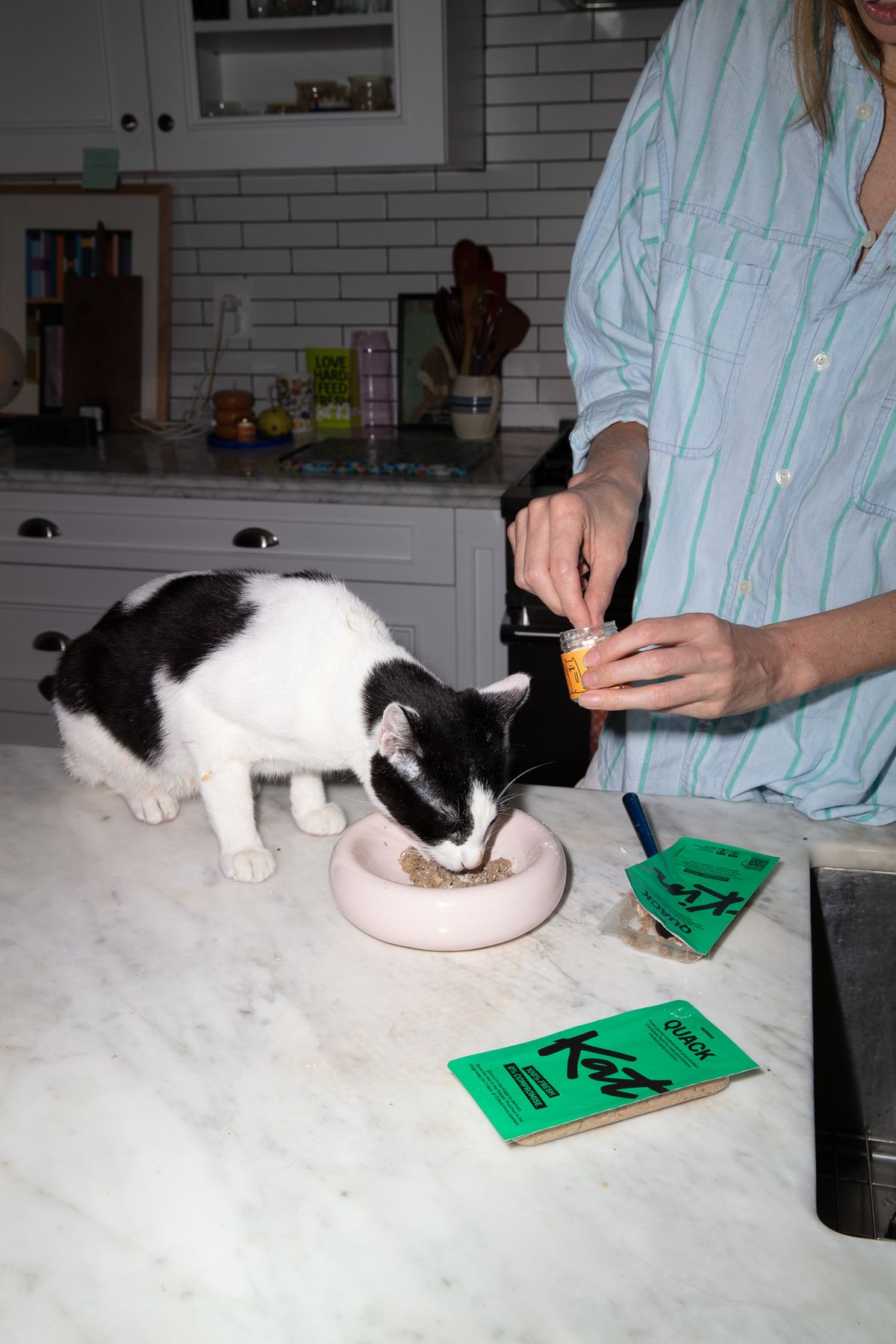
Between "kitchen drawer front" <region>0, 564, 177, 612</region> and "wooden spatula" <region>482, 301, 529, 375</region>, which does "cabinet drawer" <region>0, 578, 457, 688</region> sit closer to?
"kitchen drawer front" <region>0, 564, 177, 612</region>

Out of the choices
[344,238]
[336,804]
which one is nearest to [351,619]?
[336,804]

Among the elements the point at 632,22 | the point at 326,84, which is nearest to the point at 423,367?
the point at 326,84

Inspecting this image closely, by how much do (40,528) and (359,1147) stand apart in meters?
2.27

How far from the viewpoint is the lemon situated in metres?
2.91

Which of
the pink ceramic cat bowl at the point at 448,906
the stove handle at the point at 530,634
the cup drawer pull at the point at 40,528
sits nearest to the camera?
the pink ceramic cat bowl at the point at 448,906

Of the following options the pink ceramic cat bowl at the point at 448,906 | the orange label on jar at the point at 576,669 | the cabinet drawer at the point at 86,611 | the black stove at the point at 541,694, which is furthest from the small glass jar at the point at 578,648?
the cabinet drawer at the point at 86,611

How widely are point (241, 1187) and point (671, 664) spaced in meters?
0.53

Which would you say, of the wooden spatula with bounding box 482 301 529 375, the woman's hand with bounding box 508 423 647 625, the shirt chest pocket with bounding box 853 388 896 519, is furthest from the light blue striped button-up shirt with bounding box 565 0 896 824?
the wooden spatula with bounding box 482 301 529 375

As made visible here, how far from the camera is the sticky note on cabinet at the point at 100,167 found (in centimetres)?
273

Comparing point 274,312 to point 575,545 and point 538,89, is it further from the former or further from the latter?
point 575,545

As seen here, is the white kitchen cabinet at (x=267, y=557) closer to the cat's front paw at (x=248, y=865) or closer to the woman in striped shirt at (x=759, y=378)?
the woman in striped shirt at (x=759, y=378)

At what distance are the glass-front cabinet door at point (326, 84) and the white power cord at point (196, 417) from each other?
0.51 meters

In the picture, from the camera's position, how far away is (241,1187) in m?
0.69

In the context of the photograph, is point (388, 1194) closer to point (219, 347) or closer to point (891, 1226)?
point (891, 1226)
